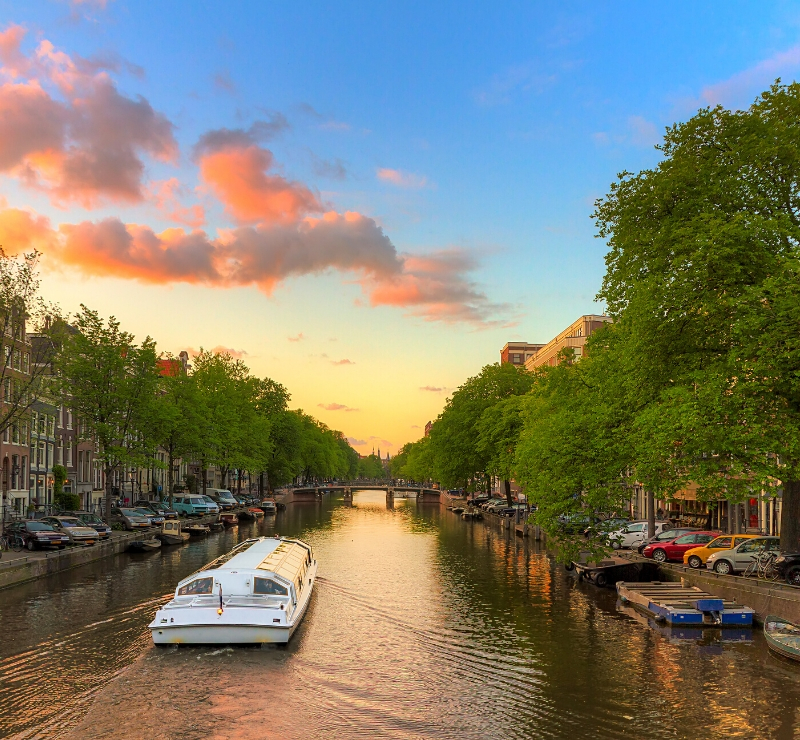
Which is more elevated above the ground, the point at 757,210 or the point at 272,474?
the point at 757,210

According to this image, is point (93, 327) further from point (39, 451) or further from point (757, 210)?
point (757, 210)

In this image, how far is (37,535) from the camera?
46.7 m

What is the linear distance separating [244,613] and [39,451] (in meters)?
57.3

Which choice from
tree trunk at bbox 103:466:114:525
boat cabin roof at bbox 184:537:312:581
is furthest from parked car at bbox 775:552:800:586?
tree trunk at bbox 103:466:114:525

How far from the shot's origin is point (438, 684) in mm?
21797

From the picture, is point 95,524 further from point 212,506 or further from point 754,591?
point 754,591

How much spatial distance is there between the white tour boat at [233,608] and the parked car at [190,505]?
54.4m

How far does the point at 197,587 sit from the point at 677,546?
85.8 feet

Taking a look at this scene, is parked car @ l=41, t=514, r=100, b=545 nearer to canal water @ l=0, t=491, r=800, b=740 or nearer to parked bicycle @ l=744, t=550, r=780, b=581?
canal water @ l=0, t=491, r=800, b=740

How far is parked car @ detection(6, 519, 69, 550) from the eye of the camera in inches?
1839

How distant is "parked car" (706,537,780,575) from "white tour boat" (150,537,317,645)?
62.7ft

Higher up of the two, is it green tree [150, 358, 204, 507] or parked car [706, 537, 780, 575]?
green tree [150, 358, 204, 507]

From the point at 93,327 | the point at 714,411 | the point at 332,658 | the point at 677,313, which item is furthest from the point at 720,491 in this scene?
the point at 93,327

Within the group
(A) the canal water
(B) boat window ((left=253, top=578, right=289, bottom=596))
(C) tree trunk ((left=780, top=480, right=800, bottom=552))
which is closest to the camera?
(A) the canal water
